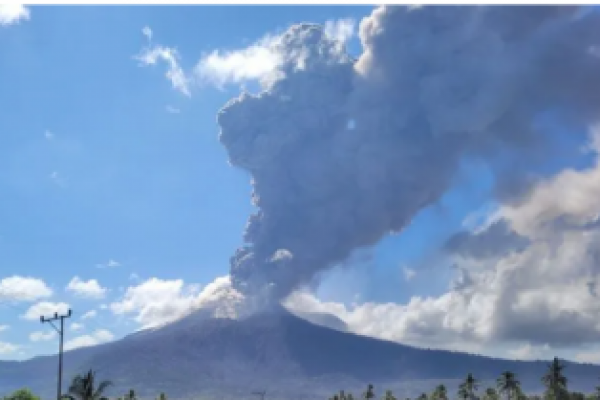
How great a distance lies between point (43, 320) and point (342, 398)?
127802 millimetres

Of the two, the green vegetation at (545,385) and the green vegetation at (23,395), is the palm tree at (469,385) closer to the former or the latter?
the green vegetation at (545,385)

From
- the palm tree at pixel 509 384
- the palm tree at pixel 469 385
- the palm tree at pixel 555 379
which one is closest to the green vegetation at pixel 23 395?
the palm tree at pixel 509 384

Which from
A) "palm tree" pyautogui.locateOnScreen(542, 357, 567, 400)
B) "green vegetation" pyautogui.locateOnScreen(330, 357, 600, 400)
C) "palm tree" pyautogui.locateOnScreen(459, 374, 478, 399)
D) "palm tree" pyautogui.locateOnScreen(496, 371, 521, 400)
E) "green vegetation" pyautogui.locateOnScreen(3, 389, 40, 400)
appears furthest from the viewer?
"palm tree" pyautogui.locateOnScreen(459, 374, 478, 399)

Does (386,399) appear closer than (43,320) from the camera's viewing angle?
No

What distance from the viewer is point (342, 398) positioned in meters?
190

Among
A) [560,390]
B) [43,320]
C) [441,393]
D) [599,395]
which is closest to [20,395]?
[43,320]

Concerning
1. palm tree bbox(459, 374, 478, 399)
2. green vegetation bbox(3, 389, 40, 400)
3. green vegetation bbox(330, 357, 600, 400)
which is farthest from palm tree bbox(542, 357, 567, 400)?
green vegetation bbox(3, 389, 40, 400)

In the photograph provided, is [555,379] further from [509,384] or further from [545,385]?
[545,385]

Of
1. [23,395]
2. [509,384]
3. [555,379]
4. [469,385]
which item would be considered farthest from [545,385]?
[23,395]

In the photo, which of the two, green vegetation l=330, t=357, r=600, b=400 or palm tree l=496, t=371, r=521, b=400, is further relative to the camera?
palm tree l=496, t=371, r=521, b=400

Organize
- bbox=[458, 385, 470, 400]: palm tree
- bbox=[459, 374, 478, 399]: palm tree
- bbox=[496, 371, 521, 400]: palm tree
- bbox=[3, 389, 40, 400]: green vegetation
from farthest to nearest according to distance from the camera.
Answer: bbox=[459, 374, 478, 399]: palm tree
bbox=[458, 385, 470, 400]: palm tree
bbox=[496, 371, 521, 400]: palm tree
bbox=[3, 389, 40, 400]: green vegetation

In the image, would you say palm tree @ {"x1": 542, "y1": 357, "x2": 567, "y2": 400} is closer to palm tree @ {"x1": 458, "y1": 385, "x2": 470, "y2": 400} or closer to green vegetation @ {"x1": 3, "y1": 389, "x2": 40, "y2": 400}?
palm tree @ {"x1": 458, "y1": 385, "x2": 470, "y2": 400}

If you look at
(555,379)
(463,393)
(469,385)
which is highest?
(555,379)

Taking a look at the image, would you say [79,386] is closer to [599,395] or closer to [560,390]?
[560,390]
